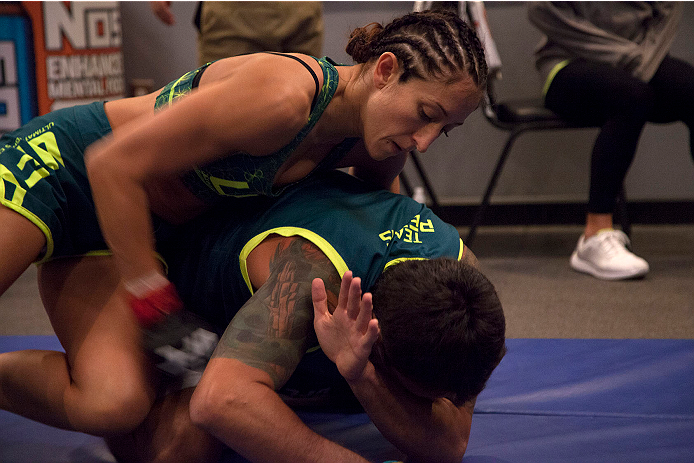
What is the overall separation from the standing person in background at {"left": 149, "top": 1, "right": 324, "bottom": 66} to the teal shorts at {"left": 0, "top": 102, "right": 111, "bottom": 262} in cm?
134

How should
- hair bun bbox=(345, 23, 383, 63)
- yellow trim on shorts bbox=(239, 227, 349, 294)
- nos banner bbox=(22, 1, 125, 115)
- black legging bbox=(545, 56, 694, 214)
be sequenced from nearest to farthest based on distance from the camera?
yellow trim on shorts bbox=(239, 227, 349, 294) < hair bun bbox=(345, 23, 383, 63) < black legging bbox=(545, 56, 694, 214) < nos banner bbox=(22, 1, 125, 115)

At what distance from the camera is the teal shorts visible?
1175mm

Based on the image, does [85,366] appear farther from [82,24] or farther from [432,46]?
[82,24]

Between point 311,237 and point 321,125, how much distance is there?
0.22 metres

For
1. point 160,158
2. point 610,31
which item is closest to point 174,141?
point 160,158

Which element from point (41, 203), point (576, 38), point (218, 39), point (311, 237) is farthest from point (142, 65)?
point (311, 237)

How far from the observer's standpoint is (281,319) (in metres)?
1.04

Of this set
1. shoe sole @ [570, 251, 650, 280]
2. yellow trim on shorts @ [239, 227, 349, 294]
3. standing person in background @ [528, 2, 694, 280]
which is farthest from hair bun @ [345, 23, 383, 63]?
shoe sole @ [570, 251, 650, 280]

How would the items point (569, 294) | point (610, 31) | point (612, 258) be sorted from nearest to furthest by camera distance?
point (569, 294) < point (612, 258) < point (610, 31)

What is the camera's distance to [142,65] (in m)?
3.28

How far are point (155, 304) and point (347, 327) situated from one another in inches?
11.8

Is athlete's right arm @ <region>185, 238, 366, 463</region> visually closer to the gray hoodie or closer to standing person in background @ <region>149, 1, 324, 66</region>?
standing person in background @ <region>149, 1, 324, 66</region>

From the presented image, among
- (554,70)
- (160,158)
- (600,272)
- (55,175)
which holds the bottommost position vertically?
(600,272)

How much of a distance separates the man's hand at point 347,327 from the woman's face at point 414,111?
314 millimetres
